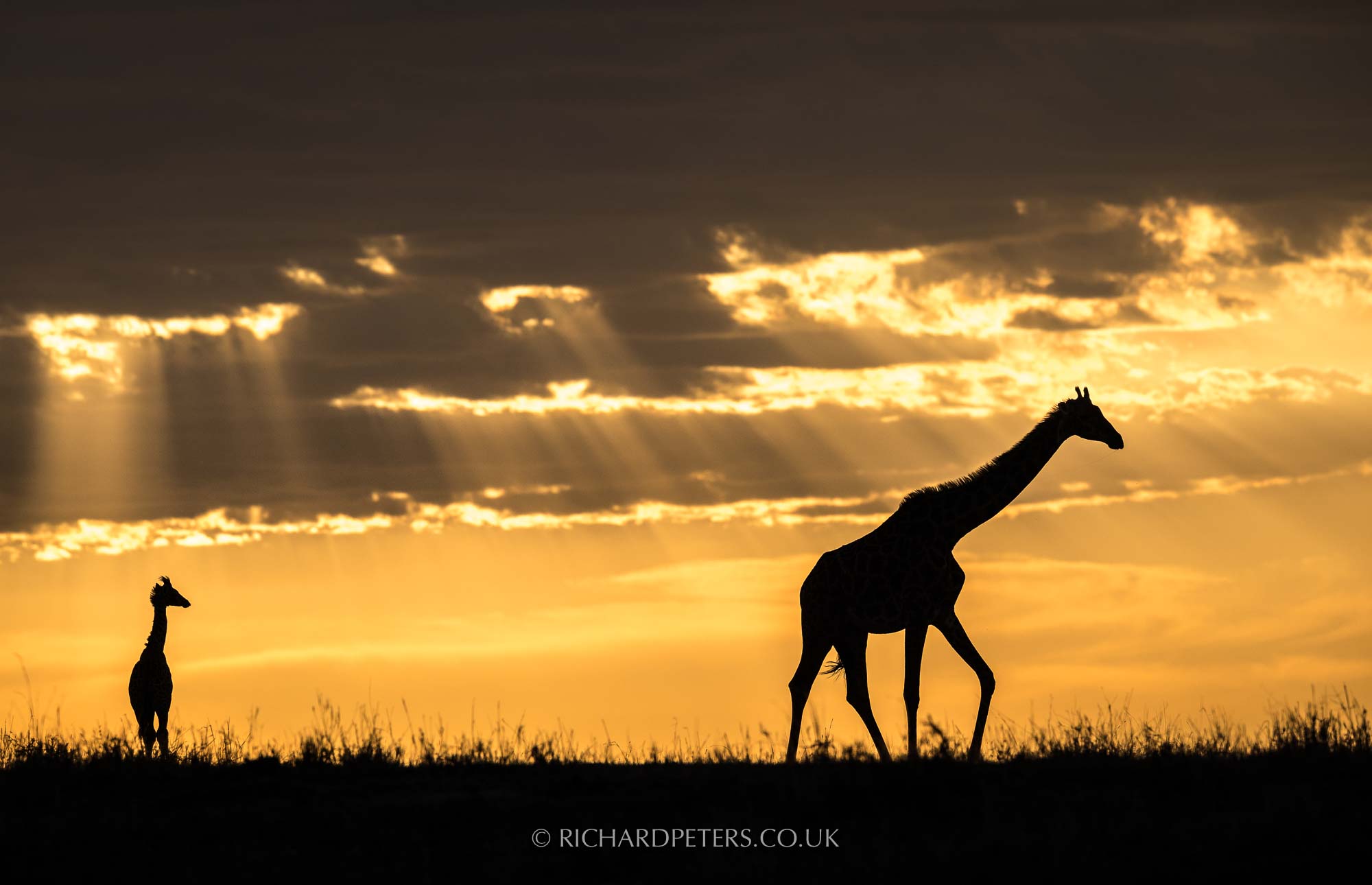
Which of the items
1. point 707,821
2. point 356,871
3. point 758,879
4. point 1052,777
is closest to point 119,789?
point 356,871

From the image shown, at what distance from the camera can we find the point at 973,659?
65.6ft

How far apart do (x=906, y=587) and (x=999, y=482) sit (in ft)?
7.12

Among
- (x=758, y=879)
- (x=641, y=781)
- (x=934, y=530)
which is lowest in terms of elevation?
(x=758, y=879)

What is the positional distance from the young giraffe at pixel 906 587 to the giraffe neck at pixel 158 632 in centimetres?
1101

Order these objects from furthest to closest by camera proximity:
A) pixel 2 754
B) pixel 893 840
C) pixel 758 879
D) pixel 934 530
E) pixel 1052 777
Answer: pixel 934 530 < pixel 2 754 < pixel 1052 777 < pixel 893 840 < pixel 758 879

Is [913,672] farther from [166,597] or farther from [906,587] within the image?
[166,597]

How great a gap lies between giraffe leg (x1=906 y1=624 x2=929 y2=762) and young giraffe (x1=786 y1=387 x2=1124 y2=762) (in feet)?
0.04

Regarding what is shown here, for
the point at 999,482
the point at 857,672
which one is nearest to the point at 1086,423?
the point at 999,482

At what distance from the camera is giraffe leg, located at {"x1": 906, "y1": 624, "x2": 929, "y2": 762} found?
19.5m

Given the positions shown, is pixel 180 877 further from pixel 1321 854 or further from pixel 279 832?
pixel 1321 854

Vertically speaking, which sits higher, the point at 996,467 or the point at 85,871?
the point at 996,467

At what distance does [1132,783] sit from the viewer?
16594mm

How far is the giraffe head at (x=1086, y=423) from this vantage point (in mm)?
21953

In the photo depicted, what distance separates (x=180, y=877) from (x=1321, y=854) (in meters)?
9.74
